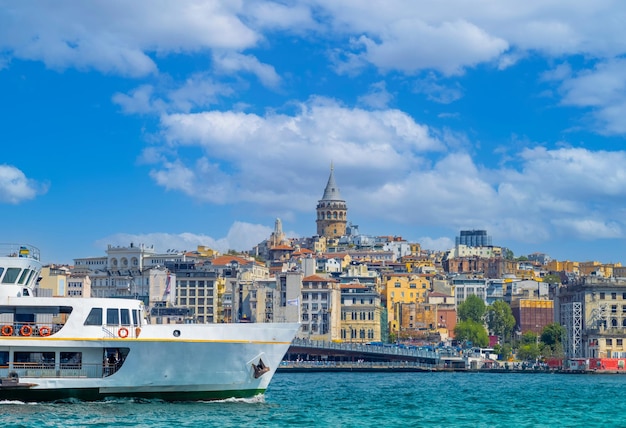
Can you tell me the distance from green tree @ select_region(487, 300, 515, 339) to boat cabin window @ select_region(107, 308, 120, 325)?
11549cm

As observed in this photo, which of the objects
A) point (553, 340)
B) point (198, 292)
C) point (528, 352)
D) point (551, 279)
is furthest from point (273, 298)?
point (551, 279)

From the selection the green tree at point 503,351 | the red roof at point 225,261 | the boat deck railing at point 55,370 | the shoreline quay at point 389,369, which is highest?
the red roof at point 225,261

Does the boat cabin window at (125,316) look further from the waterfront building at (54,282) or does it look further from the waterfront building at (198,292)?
the waterfront building at (198,292)

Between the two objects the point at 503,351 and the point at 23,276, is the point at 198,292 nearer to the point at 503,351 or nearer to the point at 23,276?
the point at 503,351

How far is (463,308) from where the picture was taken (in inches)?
6245

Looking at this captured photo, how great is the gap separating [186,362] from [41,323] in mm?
5182

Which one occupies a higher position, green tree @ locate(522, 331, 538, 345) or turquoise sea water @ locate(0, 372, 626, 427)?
green tree @ locate(522, 331, 538, 345)

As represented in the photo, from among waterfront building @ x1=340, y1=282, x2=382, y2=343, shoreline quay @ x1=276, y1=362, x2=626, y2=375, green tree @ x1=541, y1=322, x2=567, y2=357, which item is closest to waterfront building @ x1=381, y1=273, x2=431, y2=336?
waterfront building @ x1=340, y1=282, x2=382, y2=343

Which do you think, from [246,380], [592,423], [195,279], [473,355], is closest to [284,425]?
[246,380]

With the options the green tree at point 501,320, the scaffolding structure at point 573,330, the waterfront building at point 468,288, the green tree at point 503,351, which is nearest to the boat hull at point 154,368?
the scaffolding structure at point 573,330

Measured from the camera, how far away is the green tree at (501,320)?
502ft

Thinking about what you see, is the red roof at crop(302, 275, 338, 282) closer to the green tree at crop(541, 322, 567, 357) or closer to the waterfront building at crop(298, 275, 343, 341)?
the waterfront building at crop(298, 275, 343, 341)

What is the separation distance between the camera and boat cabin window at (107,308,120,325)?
41.7 m

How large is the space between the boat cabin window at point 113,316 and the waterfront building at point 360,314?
9908 centimetres
